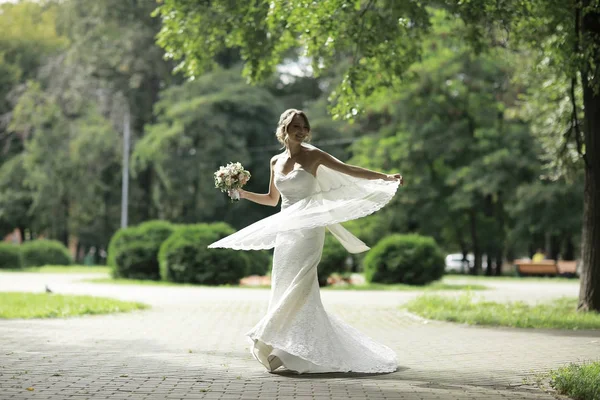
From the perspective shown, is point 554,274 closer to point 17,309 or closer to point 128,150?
point 128,150

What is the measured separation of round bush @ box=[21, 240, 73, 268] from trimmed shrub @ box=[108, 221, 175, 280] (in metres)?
13.5

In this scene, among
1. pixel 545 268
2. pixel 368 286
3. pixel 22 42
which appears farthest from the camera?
pixel 22 42

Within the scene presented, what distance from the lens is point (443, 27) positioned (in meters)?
39.6

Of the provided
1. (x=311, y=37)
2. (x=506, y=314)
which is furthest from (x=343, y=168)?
(x=506, y=314)

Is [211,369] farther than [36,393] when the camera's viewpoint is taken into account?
Yes

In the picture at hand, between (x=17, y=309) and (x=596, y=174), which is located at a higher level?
(x=596, y=174)

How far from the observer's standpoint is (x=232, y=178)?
10.1m

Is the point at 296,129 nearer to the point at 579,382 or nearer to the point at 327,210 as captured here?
the point at 327,210

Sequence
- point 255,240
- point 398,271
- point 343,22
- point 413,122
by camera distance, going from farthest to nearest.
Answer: point 413,122 < point 398,271 < point 343,22 < point 255,240

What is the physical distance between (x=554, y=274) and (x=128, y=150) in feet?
72.4

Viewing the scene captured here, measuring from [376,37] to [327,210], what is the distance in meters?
7.47

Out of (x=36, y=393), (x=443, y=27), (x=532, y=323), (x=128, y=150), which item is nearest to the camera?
(x=36, y=393)

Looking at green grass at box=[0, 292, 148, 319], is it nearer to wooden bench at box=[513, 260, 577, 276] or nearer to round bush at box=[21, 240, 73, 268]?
round bush at box=[21, 240, 73, 268]

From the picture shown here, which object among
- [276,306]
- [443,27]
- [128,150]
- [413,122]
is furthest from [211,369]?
[128,150]
